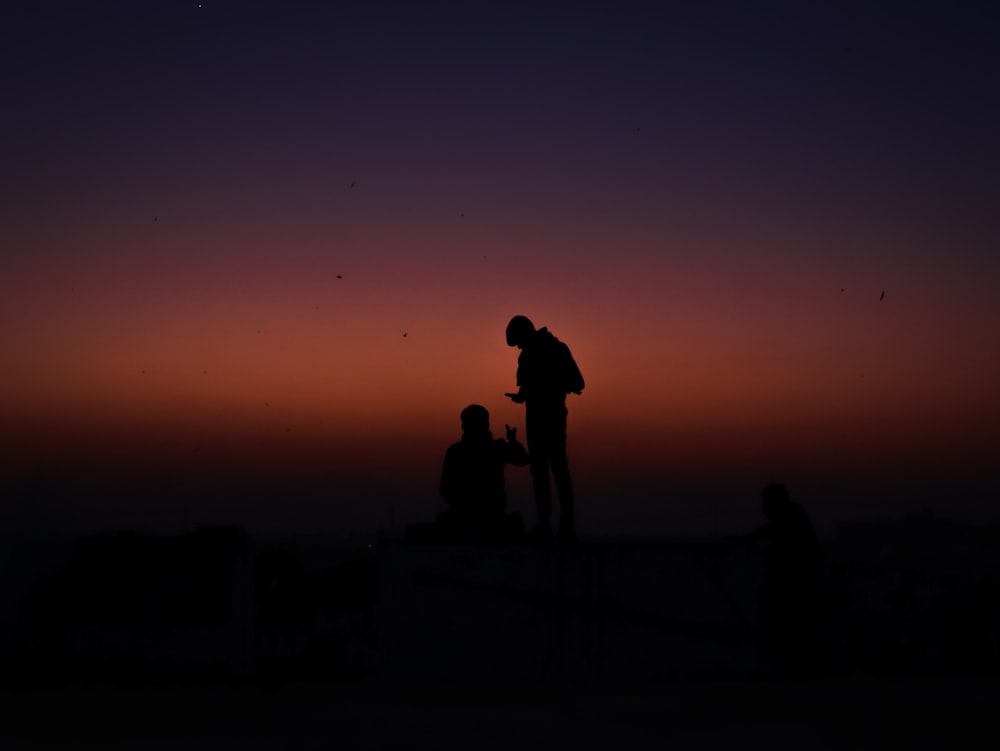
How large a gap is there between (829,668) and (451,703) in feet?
14.0

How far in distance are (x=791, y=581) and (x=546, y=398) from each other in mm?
2860

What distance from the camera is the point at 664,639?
9422mm

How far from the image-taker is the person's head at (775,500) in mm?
10414

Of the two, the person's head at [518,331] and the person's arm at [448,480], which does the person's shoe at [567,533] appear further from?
the person's head at [518,331]

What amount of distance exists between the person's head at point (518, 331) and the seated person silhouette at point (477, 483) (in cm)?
74

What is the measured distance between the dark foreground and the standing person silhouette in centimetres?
A: 167

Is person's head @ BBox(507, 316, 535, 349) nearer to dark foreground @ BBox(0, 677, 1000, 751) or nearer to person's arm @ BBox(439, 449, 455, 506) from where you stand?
person's arm @ BBox(439, 449, 455, 506)

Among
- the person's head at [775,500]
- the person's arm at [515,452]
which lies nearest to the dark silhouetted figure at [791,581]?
the person's head at [775,500]

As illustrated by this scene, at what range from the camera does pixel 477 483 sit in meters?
10.1

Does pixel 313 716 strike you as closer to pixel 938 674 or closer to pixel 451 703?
pixel 451 703

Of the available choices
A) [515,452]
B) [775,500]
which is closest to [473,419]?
[515,452]

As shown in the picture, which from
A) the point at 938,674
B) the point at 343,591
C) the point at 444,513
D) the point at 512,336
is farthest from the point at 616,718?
the point at 343,591

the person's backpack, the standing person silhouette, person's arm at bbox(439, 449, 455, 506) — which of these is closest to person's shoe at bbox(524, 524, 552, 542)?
the standing person silhouette

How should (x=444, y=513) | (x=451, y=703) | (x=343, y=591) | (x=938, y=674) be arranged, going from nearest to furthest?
(x=451, y=703)
(x=444, y=513)
(x=938, y=674)
(x=343, y=591)
